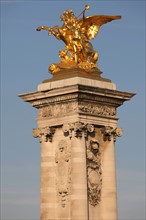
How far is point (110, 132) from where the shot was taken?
29953mm

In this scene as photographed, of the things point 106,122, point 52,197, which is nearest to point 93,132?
point 106,122

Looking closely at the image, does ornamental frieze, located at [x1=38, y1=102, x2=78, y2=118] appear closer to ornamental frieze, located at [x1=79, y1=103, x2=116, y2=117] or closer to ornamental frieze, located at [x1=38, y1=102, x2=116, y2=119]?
ornamental frieze, located at [x1=38, y1=102, x2=116, y2=119]

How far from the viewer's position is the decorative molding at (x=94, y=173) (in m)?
29.2

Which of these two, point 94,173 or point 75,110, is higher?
point 75,110

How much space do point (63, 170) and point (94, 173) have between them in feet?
3.31

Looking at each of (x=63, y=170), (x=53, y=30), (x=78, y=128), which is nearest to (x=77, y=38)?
(x=53, y=30)

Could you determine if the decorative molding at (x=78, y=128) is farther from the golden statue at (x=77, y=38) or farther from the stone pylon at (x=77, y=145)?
the golden statue at (x=77, y=38)

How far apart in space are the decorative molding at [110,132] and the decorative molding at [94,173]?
47cm

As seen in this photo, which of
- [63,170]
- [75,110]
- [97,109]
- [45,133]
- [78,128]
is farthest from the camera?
[45,133]

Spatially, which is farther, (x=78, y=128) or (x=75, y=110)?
(x=75, y=110)

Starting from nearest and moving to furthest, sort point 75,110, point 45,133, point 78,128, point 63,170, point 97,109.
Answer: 1. point 78,128
2. point 75,110
3. point 63,170
4. point 97,109
5. point 45,133

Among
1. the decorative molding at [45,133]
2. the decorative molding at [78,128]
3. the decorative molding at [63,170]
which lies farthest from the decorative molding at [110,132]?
the decorative molding at [45,133]

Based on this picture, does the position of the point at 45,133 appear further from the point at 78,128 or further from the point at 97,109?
the point at 97,109

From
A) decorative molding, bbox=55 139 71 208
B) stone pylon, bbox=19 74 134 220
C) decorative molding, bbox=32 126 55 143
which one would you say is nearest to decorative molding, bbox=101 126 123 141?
stone pylon, bbox=19 74 134 220
